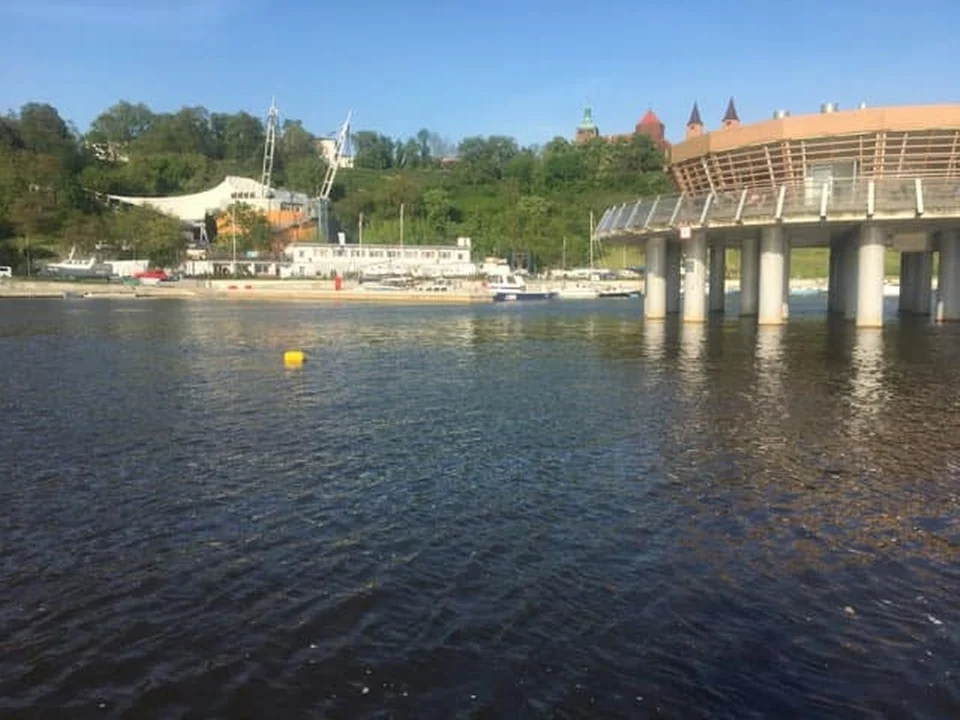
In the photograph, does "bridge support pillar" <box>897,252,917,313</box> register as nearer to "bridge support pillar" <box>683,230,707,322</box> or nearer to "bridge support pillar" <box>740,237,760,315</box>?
"bridge support pillar" <box>740,237,760,315</box>

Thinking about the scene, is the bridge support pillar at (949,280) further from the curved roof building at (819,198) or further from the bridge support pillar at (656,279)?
the bridge support pillar at (656,279)

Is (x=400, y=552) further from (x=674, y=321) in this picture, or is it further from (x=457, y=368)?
(x=674, y=321)

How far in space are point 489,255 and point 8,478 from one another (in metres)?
164

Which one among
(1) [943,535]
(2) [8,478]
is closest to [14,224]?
(2) [8,478]

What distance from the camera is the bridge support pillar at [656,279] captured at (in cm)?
6062

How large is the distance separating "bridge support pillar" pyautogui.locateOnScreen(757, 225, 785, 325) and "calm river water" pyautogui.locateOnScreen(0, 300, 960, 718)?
24315mm

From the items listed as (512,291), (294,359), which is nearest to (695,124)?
(512,291)

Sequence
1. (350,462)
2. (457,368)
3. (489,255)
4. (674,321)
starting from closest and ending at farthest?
(350,462)
(457,368)
(674,321)
(489,255)

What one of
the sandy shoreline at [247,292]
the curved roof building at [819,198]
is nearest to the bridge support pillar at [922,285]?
the curved roof building at [819,198]

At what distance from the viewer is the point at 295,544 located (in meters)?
12.3

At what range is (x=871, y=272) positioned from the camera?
48.3 metres

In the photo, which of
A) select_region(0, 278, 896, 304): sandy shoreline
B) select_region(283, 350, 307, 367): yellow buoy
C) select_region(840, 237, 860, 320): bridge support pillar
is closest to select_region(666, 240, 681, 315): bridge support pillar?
select_region(840, 237, 860, 320): bridge support pillar

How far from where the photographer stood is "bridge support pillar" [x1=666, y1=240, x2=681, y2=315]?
68.9m

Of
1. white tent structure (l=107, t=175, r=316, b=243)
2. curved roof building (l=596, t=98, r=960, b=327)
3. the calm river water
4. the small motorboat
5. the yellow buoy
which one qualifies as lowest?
the calm river water
